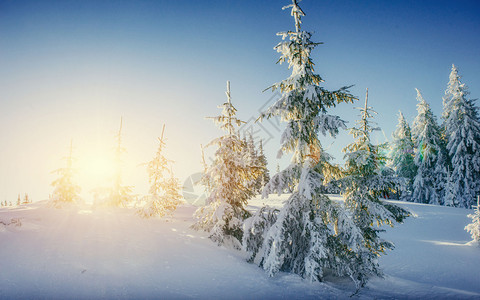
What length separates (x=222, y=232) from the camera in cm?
1352

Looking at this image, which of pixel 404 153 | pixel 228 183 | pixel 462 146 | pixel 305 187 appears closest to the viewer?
pixel 305 187

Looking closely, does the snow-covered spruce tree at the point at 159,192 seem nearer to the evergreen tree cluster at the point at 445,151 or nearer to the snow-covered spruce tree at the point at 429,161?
the evergreen tree cluster at the point at 445,151

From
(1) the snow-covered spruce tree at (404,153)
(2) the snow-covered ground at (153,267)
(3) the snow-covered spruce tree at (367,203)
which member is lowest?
(2) the snow-covered ground at (153,267)

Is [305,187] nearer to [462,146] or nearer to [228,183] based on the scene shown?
[228,183]

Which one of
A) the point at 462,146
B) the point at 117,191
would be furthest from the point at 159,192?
the point at 462,146

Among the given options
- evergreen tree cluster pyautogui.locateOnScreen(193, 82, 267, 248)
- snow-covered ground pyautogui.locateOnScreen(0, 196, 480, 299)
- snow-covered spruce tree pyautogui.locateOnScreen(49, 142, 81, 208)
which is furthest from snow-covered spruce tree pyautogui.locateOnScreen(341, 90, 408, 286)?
snow-covered spruce tree pyautogui.locateOnScreen(49, 142, 81, 208)

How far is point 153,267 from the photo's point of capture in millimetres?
10172


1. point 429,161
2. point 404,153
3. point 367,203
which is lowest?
point 367,203

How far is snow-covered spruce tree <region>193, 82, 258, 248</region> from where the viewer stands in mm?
13680

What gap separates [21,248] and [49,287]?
4168 mm

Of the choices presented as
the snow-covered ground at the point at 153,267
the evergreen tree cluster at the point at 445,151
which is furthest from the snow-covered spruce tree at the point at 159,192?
the evergreen tree cluster at the point at 445,151

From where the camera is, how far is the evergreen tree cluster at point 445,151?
2842 centimetres

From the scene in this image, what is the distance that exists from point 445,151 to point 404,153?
17.6 feet

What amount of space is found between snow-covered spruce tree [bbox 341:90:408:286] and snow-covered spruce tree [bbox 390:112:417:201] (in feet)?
102
